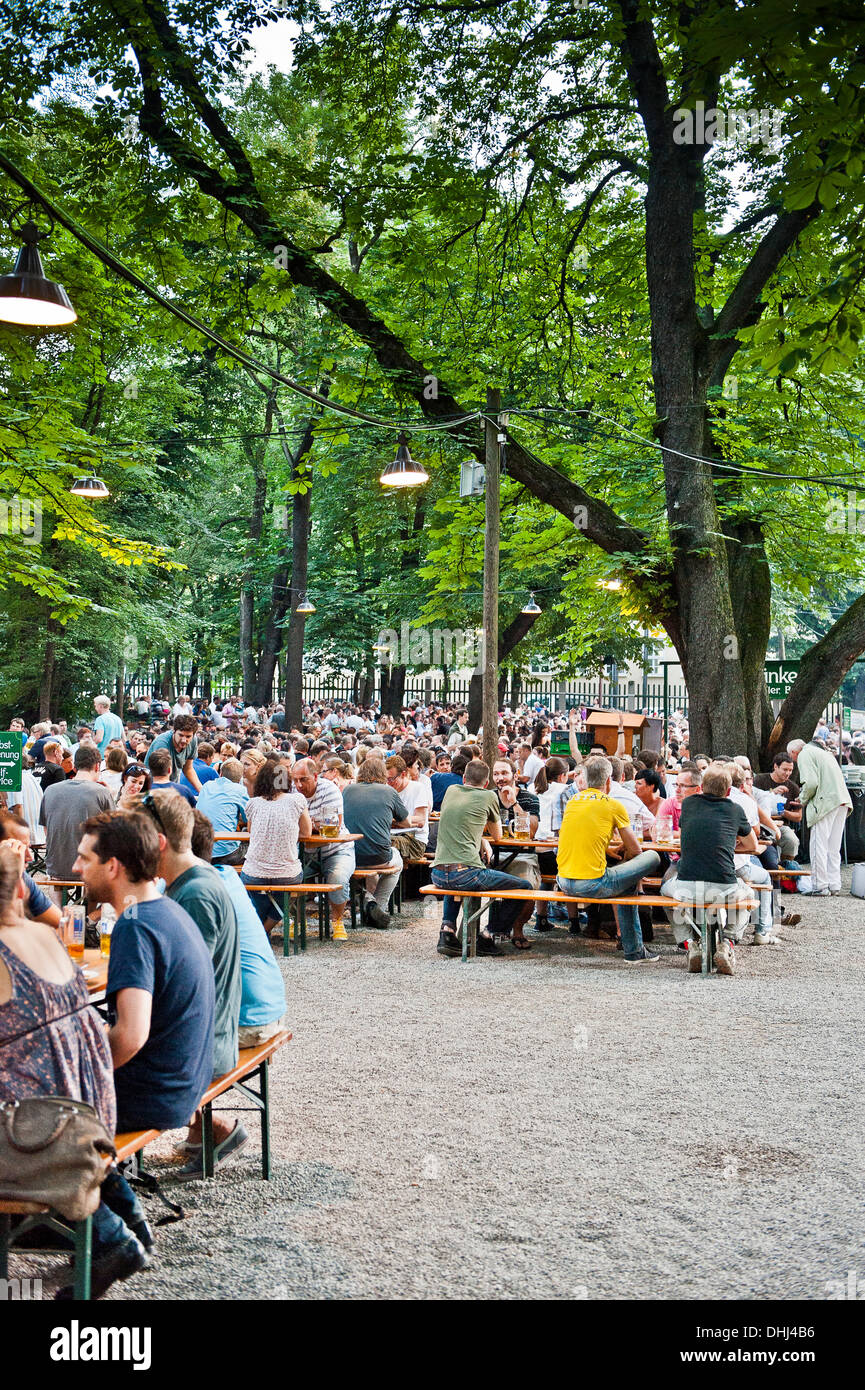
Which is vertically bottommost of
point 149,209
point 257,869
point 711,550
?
point 257,869

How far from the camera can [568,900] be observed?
9711mm

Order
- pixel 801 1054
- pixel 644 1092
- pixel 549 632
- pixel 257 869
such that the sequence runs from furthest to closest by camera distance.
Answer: pixel 549 632
pixel 257 869
pixel 801 1054
pixel 644 1092

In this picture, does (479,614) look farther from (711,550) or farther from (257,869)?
(257,869)

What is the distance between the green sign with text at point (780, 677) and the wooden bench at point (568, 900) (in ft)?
24.5

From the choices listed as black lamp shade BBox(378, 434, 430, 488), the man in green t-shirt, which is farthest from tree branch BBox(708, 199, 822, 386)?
the man in green t-shirt

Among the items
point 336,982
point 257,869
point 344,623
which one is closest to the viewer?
point 336,982

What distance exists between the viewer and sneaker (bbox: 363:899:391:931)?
11.5 m

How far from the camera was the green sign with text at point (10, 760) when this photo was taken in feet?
30.8

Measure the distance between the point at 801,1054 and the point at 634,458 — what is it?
10.4m

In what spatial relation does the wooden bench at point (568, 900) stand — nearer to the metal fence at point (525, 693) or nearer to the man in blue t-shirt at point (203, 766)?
the man in blue t-shirt at point (203, 766)

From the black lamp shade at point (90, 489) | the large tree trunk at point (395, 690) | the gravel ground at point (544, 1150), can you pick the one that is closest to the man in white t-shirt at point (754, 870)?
the gravel ground at point (544, 1150)

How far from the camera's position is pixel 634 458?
52.1 ft
